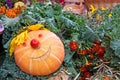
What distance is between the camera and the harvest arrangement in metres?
2.73

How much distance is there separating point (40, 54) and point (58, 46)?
18 cm

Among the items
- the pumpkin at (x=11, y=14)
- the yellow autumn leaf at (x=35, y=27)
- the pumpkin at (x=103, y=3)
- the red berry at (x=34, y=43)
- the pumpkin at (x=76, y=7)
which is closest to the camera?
the red berry at (x=34, y=43)

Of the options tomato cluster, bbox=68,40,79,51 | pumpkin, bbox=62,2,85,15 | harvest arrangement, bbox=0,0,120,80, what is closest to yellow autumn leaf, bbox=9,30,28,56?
harvest arrangement, bbox=0,0,120,80

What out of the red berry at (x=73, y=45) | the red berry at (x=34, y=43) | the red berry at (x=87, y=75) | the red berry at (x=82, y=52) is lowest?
the red berry at (x=87, y=75)

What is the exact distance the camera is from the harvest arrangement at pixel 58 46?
2732 mm

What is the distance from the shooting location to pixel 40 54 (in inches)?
106

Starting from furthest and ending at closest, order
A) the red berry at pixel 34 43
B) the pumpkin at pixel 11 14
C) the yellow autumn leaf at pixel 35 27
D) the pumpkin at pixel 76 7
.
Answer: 1. the pumpkin at pixel 76 7
2. the pumpkin at pixel 11 14
3. the yellow autumn leaf at pixel 35 27
4. the red berry at pixel 34 43

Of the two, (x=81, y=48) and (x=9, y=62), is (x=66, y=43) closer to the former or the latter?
(x=81, y=48)

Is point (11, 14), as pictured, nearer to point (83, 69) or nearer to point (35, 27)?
point (35, 27)

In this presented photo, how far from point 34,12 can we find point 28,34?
0.38 meters

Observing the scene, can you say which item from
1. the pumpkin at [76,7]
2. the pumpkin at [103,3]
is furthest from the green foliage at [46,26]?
the pumpkin at [103,3]

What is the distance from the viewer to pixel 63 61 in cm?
288

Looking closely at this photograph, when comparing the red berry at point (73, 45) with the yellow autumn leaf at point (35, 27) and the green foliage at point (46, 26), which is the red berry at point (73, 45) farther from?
the yellow autumn leaf at point (35, 27)

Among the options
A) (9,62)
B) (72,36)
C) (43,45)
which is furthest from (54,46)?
(9,62)
